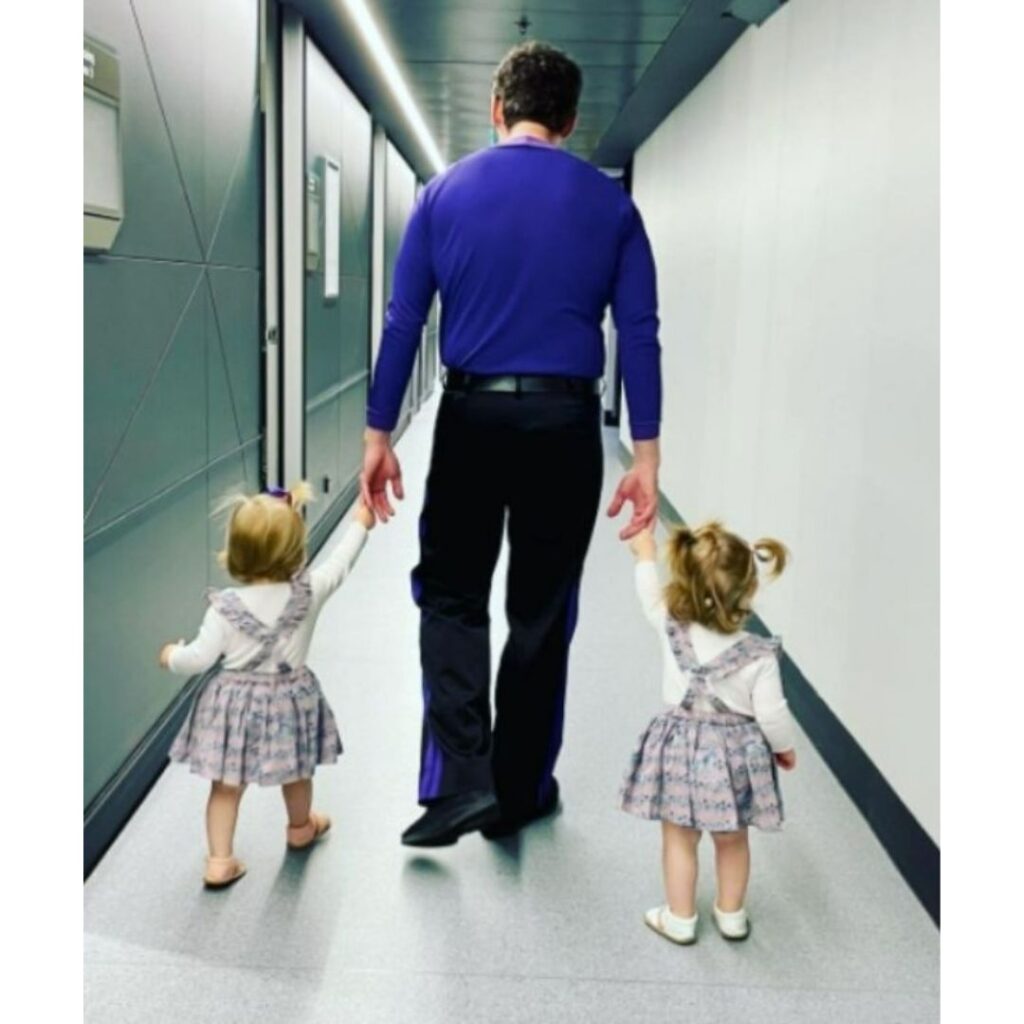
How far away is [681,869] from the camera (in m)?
2.35

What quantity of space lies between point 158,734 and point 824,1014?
1806 millimetres

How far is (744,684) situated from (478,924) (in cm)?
74

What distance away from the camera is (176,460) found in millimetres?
3209

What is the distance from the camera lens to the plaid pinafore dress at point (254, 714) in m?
2.40

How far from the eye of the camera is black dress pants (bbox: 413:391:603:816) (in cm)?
249

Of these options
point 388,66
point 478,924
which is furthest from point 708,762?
point 388,66

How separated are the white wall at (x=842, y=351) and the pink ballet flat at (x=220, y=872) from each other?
1515mm

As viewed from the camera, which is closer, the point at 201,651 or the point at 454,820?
the point at 201,651

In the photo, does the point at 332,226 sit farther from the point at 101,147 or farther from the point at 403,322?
the point at 403,322

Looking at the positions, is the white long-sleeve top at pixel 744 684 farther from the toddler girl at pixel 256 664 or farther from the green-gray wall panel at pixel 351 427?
the green-gray wall panel at pixel 351 427

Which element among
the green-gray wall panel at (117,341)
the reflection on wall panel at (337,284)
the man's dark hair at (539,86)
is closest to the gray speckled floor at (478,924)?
the green-gray wall panel at (117,341)

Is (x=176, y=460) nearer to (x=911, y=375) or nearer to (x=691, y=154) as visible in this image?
(x=911, y=375)

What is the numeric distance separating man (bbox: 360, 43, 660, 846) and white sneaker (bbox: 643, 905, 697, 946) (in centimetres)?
41

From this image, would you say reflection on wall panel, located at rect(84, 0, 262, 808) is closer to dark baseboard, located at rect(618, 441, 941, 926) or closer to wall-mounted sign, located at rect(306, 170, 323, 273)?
wall-mounted sign, located at rect(306, 170, 323, 273)
